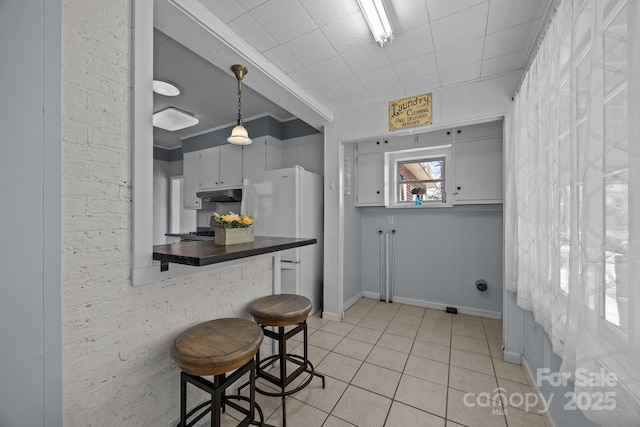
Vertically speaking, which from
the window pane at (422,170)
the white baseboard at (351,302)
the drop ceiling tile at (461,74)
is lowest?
the white baseboard at (351,302)

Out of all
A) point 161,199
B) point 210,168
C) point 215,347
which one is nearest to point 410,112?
point 215,347

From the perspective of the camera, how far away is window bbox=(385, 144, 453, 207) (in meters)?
3.23

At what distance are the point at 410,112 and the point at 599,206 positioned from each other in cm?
213

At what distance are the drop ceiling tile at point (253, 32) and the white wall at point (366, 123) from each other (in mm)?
1329

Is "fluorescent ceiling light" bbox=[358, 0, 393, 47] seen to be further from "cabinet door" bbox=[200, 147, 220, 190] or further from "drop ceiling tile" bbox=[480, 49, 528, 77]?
"cabinet door" bbox=[200, 147, 220, 190]

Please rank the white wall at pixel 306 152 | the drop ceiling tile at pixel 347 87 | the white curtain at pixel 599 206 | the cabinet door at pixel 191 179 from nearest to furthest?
the white curtain at pixel 599 206 → the drop ceiling tile at pixel 347 87 → the white wall at pixel 306 152 → the cabinet door at pixel 191 179

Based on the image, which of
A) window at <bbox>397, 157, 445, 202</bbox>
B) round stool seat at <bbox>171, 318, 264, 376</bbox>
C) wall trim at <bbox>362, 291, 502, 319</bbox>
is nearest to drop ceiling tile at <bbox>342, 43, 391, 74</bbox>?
window at <bbox>397, 157, 445, 202</bbox>

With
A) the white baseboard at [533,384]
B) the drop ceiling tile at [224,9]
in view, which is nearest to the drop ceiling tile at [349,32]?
the drop ceiling tile at [224,9]

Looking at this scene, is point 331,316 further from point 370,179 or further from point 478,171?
point 478,171

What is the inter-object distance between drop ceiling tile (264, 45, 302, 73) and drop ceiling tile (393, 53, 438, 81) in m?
0.90

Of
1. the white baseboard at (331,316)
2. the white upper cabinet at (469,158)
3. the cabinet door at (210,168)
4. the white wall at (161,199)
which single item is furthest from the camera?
the white wall at (161,199)

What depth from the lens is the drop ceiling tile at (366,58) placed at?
198 cm

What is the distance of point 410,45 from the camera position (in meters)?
1.92

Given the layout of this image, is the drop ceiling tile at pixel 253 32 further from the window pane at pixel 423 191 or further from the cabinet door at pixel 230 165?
the window pane at pixel 423 191
